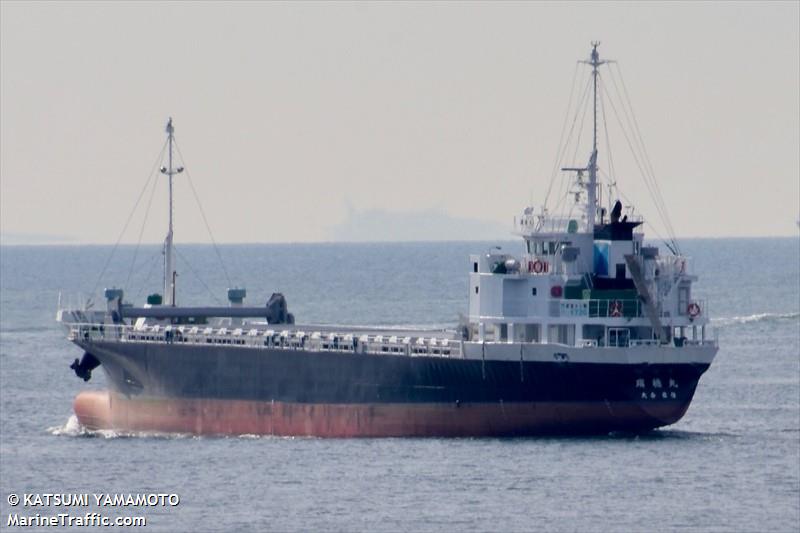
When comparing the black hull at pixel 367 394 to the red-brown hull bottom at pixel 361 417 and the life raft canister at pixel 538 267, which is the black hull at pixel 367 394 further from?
the life raft canister at pixel 538 267

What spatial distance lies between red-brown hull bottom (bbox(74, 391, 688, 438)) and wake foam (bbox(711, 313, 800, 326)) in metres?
52.8

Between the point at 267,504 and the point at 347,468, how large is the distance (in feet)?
22.9

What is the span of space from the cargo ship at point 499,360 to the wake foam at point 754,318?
50.5 m

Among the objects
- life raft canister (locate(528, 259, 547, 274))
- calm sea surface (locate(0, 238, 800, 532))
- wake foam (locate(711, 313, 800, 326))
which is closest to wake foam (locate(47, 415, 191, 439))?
calm sea surface (locate(0, 238, 800, 532))

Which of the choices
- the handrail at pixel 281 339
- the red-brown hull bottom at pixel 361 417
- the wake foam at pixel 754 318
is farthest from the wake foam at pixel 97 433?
the wake foam at pixel 754 318

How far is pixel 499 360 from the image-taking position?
80562mm

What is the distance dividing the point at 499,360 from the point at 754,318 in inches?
2546

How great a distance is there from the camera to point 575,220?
84.6 m

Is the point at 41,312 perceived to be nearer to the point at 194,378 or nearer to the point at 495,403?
the point at 194,378

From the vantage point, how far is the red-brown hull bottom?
263ft

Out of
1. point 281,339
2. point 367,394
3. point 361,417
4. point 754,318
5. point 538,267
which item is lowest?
point 361,417

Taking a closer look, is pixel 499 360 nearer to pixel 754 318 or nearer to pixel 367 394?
pixel 367 394

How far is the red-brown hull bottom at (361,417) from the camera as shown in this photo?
80250mm

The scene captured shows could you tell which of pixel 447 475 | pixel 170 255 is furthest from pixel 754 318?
pixel 447 475
